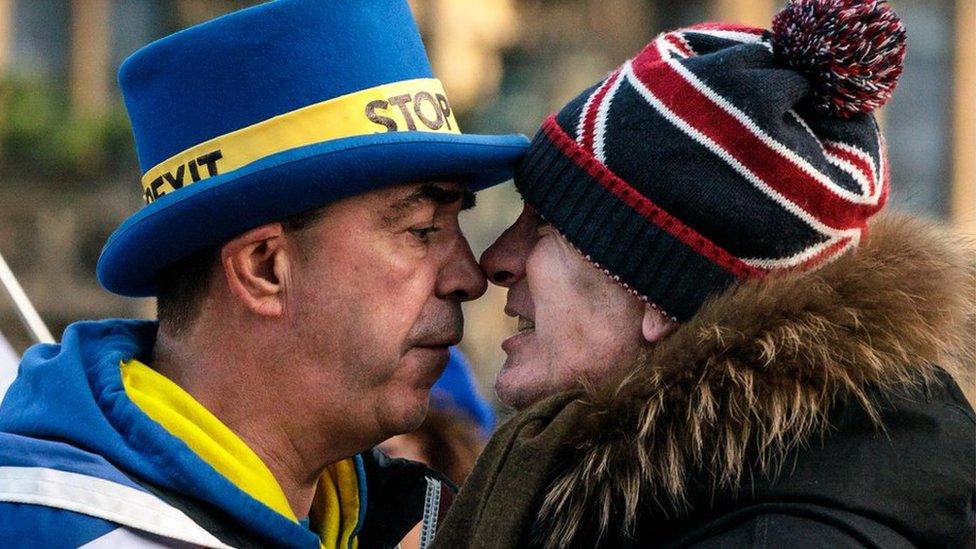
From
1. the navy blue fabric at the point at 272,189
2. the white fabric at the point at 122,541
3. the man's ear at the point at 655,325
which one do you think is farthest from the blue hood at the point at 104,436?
the man's ear at the point at 655,325

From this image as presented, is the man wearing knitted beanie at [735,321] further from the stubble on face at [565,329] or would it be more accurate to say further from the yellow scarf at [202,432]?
the yellow scarf at [202,432]

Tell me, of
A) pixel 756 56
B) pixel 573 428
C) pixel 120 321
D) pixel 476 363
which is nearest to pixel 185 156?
pixel 120 321

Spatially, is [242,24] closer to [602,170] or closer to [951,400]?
[602,170]

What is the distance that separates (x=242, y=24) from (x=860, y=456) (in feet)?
4.41

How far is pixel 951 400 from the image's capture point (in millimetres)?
2338

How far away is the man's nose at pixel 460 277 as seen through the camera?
2.78 metres

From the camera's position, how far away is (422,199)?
2.72 m

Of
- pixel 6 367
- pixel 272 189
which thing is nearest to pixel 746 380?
pixel 272 189

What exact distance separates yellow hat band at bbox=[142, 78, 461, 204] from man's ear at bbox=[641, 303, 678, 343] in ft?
1.81

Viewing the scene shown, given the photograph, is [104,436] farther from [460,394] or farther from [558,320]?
[460,394]

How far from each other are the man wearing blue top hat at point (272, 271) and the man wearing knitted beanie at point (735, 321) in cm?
23

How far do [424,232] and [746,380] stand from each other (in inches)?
32.1

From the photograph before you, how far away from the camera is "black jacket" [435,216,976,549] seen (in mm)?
2148

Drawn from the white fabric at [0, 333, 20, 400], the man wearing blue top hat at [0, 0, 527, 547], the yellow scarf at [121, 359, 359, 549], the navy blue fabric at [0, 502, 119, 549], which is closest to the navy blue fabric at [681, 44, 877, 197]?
the man wearing blue top hat at [0, 0, 527, 547]
